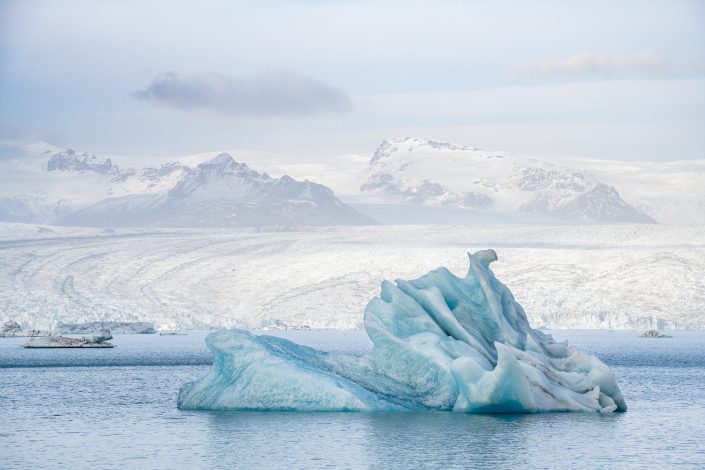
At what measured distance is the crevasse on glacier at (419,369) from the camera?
3175 cm

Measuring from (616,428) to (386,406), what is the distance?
239 inches

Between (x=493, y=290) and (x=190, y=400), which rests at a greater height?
(x=493, y=290)

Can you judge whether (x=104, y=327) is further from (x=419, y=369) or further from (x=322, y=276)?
(x=419, y=369)

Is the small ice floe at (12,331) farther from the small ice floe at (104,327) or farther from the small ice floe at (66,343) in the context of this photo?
the small ice floe at (66,343)

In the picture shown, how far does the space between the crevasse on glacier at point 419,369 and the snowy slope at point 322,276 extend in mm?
74044

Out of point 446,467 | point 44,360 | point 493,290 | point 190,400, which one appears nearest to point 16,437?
point 190,400

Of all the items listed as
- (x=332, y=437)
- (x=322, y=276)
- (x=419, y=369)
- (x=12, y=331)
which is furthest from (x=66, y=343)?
(x=332, y=437)

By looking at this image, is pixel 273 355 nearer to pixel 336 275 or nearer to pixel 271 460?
pixel 271 460

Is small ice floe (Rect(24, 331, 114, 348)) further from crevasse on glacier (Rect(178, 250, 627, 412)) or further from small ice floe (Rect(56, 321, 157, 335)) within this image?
crevasse on glacier (Rect(178, 250, 627, 412))

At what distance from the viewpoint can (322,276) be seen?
4756 inches

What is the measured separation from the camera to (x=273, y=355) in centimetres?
3256

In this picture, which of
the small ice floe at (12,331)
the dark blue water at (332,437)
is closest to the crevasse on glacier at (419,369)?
the dark blue water at (332,437)

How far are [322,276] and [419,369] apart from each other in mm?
88449

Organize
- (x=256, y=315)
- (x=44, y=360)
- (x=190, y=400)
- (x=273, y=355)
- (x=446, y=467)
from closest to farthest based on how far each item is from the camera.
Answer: (x=446, y=467) → (x=273, y=355) → (x=190, y=400) → (x=44, y=360) → (x=256, y=315)
